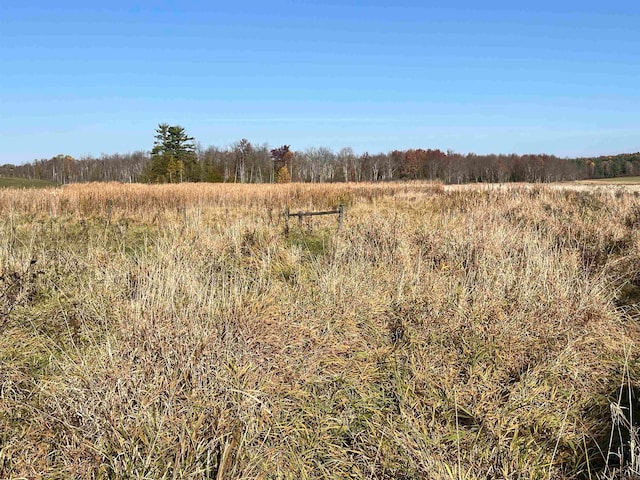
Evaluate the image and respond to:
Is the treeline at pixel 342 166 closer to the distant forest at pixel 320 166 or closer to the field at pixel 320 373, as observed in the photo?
the distant forest at pixel 320 166

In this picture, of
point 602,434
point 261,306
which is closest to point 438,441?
point 602,434

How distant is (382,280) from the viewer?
15.7ft

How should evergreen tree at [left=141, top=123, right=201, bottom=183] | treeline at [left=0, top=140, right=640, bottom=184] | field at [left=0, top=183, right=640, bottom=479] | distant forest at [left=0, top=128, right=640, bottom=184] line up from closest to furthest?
1. field at [left=0, top=183, right=640, bottom=479]
2. evergreen tree at [left=141, top=123, right=201, bottom=183]
3. distant forest at [left=0, top=128, right=640, bottom=184]
4. treeline at [left=0, top=140, right=640, bottom=184]

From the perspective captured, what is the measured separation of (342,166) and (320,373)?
72.5 metres

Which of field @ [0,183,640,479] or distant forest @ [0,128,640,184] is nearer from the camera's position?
field @ [0,183,640,479]

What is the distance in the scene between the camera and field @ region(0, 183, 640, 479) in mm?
2133

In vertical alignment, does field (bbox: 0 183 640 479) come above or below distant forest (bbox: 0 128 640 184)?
below

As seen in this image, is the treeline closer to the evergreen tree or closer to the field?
the evergreen tree

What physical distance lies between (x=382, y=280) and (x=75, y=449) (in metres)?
3.43

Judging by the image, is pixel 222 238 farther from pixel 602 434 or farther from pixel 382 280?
pixel 602 434

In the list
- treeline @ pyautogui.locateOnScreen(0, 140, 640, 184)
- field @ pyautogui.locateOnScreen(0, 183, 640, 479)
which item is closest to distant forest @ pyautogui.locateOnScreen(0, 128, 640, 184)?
treeline @ pyautogui.locateOnScreen(0, 140, 640, 184)

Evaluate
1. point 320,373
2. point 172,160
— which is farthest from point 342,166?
point 320,373

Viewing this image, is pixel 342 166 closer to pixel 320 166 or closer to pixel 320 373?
pixel 320 166

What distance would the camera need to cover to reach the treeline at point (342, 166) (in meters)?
62.2
